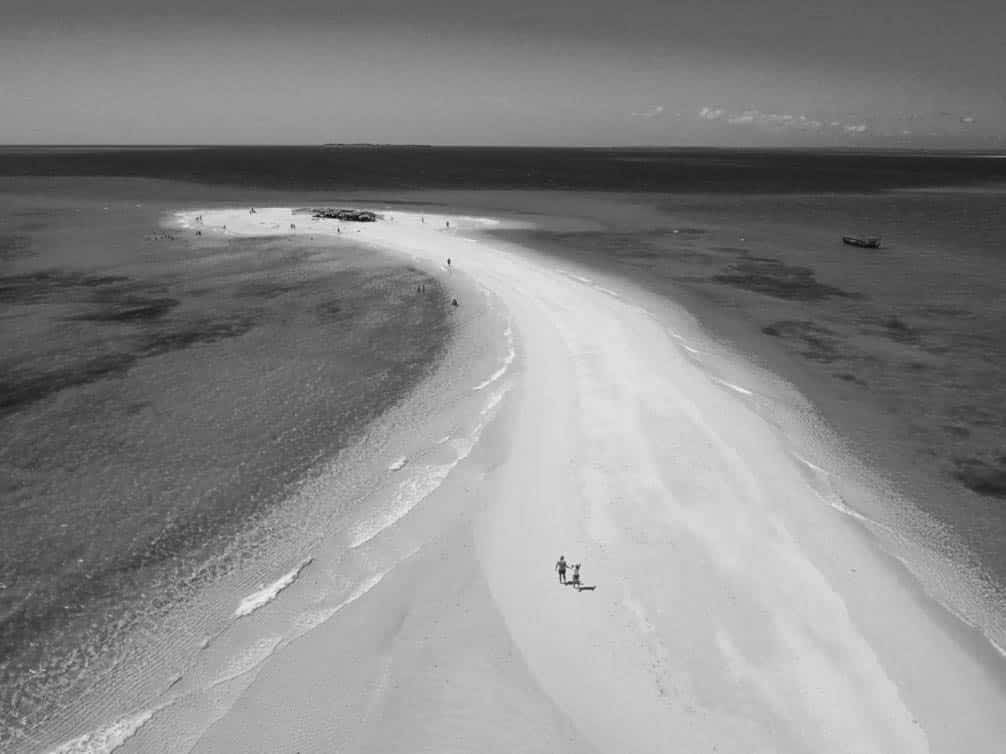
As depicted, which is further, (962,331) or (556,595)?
(962,331)

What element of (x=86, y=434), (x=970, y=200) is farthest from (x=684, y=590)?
(x=970, y=200)

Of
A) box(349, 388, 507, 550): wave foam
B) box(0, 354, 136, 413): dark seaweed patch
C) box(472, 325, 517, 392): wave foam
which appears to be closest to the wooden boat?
box(472, 325, 517, 392): wave foam

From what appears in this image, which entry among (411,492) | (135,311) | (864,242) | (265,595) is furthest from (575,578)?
Answer: (864,242)

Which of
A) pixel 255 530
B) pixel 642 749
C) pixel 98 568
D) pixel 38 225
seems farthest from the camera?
pixel 38 225

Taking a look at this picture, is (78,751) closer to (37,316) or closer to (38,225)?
(37,316)

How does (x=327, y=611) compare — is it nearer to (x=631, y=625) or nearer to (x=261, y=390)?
(x=631, y=625)

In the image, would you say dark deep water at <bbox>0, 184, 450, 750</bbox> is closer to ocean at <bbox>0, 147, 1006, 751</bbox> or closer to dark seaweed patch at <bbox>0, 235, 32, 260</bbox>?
ocean at <bbox>0, 147, 1006, 751</bbox>
